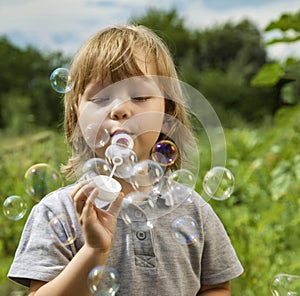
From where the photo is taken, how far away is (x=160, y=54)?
6.02 ft

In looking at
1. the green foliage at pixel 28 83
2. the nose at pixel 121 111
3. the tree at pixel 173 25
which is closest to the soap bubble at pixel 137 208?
the nose at pixel 121 111

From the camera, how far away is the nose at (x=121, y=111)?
1598mm

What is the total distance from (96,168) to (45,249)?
24cm

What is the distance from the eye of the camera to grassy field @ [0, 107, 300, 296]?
8.84 feet

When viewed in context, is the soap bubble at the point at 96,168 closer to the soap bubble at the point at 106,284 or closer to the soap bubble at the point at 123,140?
the soap bubble at the point at 123,140

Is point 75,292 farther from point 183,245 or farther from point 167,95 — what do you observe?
point 167,95

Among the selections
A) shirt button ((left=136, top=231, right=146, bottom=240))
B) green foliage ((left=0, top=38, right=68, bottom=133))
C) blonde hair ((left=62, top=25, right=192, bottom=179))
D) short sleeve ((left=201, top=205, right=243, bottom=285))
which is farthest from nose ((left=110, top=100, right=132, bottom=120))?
green foliage ((left=0, top=38, right=68, bottom=133))

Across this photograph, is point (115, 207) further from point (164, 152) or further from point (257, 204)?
point (257, 204)

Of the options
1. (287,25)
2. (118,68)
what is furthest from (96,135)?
(287,25)

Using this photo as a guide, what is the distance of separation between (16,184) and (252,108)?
6.72 m

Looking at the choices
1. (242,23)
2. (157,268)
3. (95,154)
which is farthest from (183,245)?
(242,23)

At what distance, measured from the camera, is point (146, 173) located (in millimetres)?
1734

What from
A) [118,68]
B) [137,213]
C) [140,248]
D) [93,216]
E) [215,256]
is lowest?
[215,256]

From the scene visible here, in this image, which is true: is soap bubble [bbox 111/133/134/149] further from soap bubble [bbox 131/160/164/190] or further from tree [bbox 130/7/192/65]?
tree [bbox 130/7/192/65]
